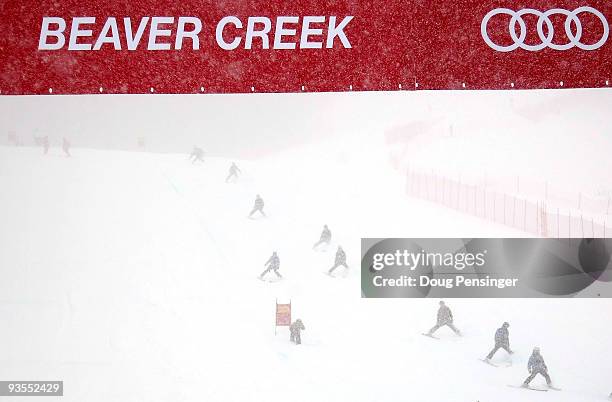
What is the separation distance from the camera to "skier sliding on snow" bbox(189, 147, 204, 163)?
404 centimetres

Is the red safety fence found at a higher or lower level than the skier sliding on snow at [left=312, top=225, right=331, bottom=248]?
higher

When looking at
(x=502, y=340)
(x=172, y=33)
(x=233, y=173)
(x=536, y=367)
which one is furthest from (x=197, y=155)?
(x=536, y=367)

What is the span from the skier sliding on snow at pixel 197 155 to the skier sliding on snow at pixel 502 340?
189cm

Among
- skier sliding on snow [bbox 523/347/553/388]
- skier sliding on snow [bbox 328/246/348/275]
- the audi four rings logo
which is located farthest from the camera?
the audi four rings logo

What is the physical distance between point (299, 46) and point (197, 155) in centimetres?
85

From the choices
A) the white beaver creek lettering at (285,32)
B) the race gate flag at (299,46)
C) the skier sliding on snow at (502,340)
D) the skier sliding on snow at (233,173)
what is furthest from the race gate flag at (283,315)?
the white beaver creek lettering at (285,32)

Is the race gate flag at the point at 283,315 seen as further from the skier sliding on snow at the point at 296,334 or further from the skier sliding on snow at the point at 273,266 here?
the skier sliding on snow at the point at 273,266

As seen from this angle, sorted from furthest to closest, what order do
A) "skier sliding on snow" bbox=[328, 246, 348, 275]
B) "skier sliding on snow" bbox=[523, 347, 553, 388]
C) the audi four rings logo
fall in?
the audi four rings logo < "skier sliding on snow" bbox=[328, 246, 348, 275] < "skier sliding on snow" bbox=[523, 347, 553, 388]

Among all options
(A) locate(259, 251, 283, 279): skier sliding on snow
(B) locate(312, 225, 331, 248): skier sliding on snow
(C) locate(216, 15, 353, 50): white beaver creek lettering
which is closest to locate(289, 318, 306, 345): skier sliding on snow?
(A) locate(259, 251, 283, 279): skier sliding on snow

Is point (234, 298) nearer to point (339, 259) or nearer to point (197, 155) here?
point (339, 259)

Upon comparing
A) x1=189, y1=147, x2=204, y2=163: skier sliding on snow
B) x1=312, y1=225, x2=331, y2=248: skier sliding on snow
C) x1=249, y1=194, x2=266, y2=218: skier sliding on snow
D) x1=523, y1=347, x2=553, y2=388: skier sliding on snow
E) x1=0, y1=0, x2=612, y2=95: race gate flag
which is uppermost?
x1=0, y1=0, x2=612, y2=95: race gate flag

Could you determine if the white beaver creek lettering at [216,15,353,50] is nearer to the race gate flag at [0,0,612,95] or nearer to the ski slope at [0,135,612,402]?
the race gate flag at [0,0,612,95]

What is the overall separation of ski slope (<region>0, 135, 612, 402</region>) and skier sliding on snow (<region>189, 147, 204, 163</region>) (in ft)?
0.15

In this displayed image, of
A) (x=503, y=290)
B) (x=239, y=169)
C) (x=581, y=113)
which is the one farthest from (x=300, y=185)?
(x=581, y=113)
